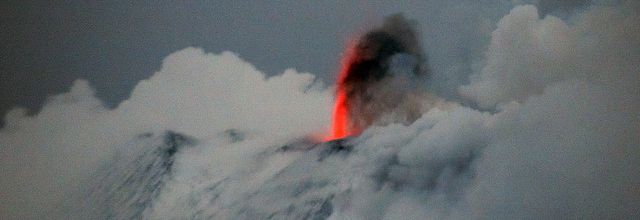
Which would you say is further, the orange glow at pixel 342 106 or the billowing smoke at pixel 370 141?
the orange glow at pixel 342 106

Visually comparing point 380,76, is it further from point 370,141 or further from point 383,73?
point 370,141

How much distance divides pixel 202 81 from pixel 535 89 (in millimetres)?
1445

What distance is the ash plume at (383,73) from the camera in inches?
120

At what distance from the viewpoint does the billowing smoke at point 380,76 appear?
3043mm

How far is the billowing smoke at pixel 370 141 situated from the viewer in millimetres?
2801

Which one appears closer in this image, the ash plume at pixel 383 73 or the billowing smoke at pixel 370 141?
the billowing smoke at pixel 370 141

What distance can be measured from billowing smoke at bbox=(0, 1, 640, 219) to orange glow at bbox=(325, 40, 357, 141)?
43 millimetres

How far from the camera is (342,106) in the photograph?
311 centimetres

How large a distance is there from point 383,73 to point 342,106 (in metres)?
0.23

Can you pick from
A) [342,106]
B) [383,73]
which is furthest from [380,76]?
[342,106]

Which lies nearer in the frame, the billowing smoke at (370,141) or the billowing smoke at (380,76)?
the billowing smoke at (370,141)

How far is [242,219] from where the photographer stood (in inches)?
123

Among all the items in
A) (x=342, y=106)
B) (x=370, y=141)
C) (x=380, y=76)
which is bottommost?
(x=370, y=141)

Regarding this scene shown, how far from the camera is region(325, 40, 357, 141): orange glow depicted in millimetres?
3090
